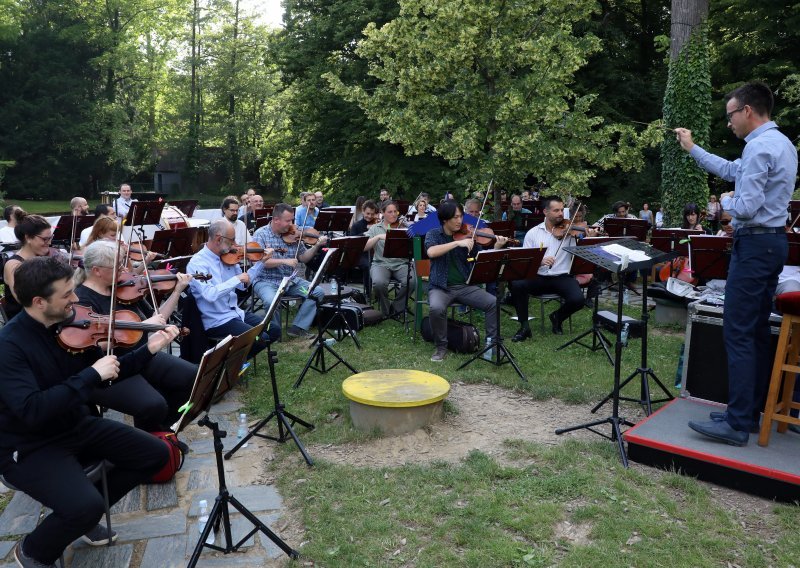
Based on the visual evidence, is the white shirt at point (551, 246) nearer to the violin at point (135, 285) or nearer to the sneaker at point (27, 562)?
the violin at point (135, 285)

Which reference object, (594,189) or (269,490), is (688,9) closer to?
(594,189)

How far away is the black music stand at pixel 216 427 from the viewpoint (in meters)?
3.20

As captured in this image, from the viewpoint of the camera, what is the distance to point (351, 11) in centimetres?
2092

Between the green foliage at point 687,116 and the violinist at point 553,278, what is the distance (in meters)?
8.21

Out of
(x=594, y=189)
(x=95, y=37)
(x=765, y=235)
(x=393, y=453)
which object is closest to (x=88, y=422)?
(x=393, y=453)

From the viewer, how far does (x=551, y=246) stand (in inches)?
324

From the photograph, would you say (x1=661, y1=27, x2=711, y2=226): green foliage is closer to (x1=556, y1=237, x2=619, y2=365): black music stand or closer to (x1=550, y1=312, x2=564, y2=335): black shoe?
(x1=550, y1=312, x2=564, y2=335): black shoe

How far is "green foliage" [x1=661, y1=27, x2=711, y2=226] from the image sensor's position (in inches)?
567

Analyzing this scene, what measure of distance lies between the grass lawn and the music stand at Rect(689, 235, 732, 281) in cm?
253

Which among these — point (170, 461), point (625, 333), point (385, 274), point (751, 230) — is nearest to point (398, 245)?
point (385, 274)

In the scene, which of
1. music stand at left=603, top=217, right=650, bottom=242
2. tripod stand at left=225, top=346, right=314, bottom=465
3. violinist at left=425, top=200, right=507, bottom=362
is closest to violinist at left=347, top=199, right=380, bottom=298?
violinist at left=425, top=200, right=507, bottom=362

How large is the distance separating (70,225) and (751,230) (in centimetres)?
938

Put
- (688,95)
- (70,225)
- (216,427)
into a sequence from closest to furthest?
(216,427) < (70,225) < (688,95)

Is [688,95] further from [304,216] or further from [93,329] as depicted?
[93,329]
